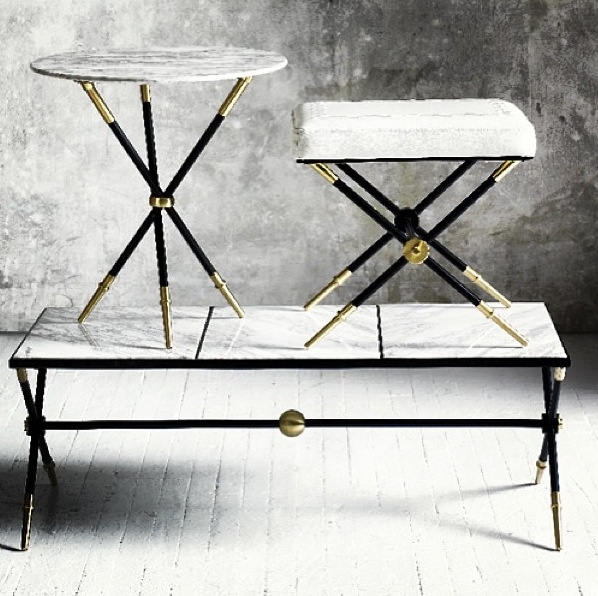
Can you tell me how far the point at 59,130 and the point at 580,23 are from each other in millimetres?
2117

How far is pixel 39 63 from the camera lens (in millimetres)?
3305

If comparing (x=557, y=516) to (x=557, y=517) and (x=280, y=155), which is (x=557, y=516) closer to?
(x=557, y=517)

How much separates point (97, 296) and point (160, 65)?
0.70 m

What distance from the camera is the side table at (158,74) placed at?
312 cm

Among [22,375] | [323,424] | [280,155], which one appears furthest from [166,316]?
[280,155]

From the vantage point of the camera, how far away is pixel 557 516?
10.8 feet

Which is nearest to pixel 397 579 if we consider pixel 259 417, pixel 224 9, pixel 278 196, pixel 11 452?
pixel 259 417

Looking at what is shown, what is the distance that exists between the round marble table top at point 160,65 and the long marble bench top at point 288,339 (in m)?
0.75

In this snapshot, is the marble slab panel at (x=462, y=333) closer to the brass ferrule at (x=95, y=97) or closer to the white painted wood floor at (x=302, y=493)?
the white painted wood floor at (x=302, y=493)

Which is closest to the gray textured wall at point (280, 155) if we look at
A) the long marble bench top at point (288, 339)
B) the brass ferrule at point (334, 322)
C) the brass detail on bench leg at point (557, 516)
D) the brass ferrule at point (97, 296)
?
the long marble bench top at point (288, 339)

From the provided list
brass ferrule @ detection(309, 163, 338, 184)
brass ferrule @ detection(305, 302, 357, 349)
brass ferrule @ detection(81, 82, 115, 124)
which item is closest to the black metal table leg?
brass ferrule @ detection(305, 302, 357, 349)

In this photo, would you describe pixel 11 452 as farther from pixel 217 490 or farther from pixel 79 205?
pixel 79 205

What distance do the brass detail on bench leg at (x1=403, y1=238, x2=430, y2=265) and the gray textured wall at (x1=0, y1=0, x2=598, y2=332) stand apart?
5.57 ft

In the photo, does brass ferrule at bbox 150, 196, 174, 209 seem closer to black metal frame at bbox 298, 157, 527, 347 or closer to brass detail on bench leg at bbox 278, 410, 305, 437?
black metal frame at bbox 298, 157, 527, 347
